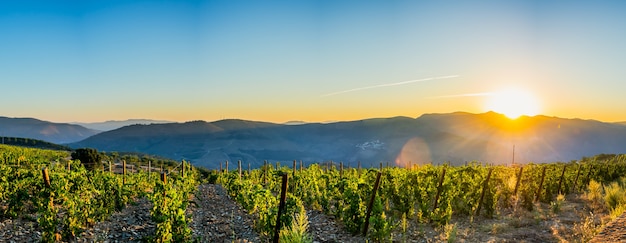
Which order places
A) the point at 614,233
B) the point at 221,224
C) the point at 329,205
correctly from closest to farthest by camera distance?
the point at 614,233, the point at 221,224, the point at 329,205

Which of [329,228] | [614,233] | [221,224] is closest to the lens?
[614,233]

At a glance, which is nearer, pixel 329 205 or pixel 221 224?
pixel 221 224

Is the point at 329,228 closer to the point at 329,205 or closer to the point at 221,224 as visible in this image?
the point at 329,205

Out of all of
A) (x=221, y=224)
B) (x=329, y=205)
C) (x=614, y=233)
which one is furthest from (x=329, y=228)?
(x=614, y=233)

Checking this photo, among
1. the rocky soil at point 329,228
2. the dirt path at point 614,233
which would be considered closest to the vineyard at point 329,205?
the rocky soil at point 329,228

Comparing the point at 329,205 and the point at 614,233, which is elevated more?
the point at 614,233

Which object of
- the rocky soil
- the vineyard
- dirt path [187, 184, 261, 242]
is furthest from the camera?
dirt path [187, 184, 261, 242]

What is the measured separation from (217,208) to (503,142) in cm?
20930

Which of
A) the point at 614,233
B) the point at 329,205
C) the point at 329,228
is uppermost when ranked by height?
the point at 614,233

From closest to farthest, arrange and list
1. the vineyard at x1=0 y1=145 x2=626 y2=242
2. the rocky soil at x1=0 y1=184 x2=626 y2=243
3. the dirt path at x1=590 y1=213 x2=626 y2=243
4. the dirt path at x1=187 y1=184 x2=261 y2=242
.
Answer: the dirt path at x1=590 y1=213 x2=626 y2=243 < the vineyard at x1=0 y1=145 x2=626 y2=242 < the rocky soil at x1=0 y1=184 x2=626 y2=243 < the dirt path at x1=187 y1=184 x2=261 y2=242

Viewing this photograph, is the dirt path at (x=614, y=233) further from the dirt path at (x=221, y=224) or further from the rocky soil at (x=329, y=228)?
the dirt path at (x=221, y=224)

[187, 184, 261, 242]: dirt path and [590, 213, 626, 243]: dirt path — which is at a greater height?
[590, 213, 626, 243]: dirt path

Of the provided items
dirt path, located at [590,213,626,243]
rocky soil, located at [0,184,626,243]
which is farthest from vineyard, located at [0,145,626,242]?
dirt path, located at [590,213,626,243]

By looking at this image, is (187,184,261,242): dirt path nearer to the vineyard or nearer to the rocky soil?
the rocky soil
